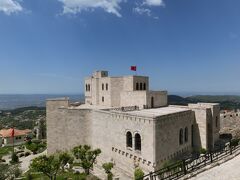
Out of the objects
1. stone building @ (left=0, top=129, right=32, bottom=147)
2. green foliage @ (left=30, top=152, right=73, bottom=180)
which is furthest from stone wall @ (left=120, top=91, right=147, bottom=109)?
stone building @ (left=0, top=129, right=32, bottom=147)

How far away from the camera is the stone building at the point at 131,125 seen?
84.3ft

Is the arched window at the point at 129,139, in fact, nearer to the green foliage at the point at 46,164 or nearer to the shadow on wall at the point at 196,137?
the green foliage at the point at 46,164

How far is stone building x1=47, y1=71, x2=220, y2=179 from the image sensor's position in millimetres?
25688

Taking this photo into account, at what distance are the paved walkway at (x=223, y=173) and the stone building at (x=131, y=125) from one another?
9707mm

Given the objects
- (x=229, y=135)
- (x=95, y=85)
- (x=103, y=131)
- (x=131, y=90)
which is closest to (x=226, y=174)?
(x=103, y=131)

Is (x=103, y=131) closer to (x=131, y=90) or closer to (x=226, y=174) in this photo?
(x=131, y=90)

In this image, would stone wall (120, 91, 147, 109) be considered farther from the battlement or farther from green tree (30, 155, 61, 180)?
green tree (30, 155, 61, 180)

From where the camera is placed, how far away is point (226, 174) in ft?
45.2

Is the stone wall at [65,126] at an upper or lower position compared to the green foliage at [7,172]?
upper

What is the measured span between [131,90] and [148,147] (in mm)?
14112

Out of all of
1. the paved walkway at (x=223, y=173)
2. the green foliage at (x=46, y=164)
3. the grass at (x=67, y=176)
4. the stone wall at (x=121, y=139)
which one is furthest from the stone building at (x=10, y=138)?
the paved walkway at (x=223, y=173)

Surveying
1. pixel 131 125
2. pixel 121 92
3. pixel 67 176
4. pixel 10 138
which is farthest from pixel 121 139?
pixel 10 138

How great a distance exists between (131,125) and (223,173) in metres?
14.3

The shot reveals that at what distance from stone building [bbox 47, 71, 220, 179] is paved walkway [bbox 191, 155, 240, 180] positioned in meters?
9.71
